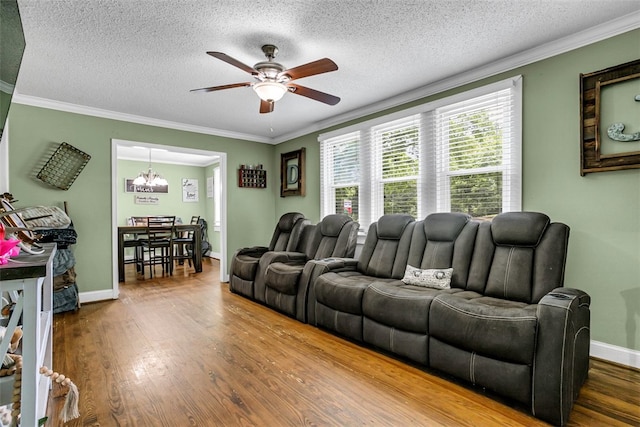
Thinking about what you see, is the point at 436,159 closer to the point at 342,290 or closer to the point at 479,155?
the point at 479,155

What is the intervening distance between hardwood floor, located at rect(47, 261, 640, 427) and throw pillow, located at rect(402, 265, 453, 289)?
26.8 inches

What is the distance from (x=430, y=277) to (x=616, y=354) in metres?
1.39

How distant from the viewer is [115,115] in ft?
14.4

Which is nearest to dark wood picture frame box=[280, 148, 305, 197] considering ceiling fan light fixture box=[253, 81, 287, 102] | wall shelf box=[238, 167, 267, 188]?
wall shelf box=[238, 167, 267, 188]

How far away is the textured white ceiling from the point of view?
2.18m

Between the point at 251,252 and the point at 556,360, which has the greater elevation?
the point at 251,252

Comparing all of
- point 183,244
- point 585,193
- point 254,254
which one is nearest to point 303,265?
point 254,254

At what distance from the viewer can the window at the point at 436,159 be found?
3.01m

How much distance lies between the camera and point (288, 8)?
217 cm

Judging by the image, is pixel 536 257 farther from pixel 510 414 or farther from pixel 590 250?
pixel 510 414

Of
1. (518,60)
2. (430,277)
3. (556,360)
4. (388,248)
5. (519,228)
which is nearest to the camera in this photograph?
(556,360)

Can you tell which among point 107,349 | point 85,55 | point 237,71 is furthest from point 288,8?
point 107,349

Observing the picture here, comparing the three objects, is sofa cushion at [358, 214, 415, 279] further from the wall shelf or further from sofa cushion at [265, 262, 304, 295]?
the wall shelf

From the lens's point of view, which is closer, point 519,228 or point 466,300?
point 466,300
